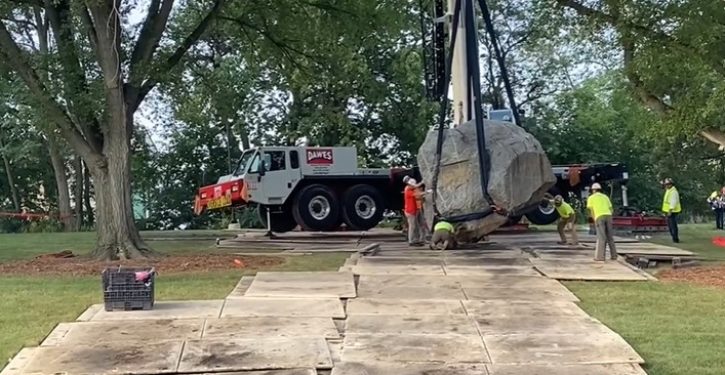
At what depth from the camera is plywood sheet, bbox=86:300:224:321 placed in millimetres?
9578

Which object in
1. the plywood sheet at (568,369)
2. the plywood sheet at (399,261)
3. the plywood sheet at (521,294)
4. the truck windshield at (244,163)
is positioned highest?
the truck windshield at (244,163)

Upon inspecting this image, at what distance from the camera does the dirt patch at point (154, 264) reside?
1536 cm

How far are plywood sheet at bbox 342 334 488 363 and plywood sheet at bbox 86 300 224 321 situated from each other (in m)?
2.03

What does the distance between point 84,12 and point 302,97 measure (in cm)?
1929

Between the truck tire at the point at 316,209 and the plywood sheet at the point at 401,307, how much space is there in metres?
12.6

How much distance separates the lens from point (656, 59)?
49.3ft

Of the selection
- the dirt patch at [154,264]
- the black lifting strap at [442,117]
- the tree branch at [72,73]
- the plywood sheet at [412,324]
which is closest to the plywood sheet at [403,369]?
the plywood sheet at [412,324]

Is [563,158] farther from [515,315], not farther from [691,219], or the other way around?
[515,315]

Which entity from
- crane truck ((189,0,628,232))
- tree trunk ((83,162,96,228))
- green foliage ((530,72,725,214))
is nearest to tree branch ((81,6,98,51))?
crane truck ((189,0,628,232))

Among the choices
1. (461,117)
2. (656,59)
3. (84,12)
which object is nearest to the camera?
(656,59)

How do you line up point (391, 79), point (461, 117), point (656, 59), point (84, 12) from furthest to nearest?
point (391, 79)
point (461, 117)
point (84, 12)
point (656, 59)

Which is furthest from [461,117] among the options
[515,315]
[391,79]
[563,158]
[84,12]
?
[563,158]

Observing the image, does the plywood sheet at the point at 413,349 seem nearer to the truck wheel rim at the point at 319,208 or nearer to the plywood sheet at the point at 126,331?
the plywood sheet at the point at 126,331

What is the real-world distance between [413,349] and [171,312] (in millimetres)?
3167
